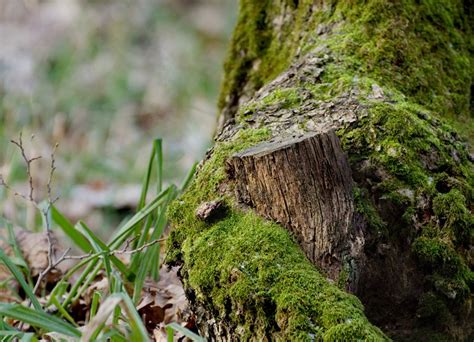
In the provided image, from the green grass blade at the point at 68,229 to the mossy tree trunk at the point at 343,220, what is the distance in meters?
0.74

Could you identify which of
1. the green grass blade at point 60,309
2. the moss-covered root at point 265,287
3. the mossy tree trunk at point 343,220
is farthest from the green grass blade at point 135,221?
the moss-covered root at point 265,287

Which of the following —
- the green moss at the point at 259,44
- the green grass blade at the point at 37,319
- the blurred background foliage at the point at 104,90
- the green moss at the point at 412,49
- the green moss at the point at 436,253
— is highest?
the blurred background foliage at the point at 104,90

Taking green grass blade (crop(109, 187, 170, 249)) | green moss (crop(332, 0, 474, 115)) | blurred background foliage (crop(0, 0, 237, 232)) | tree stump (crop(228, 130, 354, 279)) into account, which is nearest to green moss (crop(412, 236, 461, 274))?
tree stump (crop(228, 130, 354, 279))

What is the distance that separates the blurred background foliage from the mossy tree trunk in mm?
2201

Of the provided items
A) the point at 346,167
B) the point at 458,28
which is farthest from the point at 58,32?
A: the point at 346,167

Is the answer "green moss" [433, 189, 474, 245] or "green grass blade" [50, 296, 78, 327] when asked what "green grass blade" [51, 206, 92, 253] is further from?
"green moss" [433, 189, 474, 245]

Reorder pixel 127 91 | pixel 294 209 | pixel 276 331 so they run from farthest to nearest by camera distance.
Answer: pixel 127 91
pixel 294 209
pixel 276 331

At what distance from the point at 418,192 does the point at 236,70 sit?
4.17ft

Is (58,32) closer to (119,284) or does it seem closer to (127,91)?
(127,91)

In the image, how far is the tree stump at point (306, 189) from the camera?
1.68 metres

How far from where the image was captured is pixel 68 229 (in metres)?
2.49

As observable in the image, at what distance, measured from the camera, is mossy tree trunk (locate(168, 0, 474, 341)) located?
5.29ft

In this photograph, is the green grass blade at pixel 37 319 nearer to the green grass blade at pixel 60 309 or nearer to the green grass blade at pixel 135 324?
the green grass blade at pixel 135 324

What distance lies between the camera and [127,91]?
7043 millimetres
